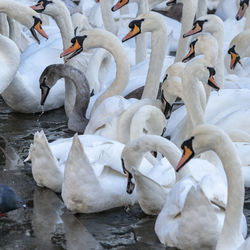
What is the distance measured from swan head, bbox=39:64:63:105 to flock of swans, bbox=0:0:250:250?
0.5 inches

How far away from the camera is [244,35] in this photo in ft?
33.1

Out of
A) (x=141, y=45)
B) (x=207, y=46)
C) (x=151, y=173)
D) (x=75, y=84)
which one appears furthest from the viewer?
(x=141, y=45)

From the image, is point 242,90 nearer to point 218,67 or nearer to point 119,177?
point 218,67

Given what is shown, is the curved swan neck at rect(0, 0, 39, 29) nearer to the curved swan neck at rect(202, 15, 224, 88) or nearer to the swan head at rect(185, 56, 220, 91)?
the curved swan neck at rect(202, 15, 224, 88)

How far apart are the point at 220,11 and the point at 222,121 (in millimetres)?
6807

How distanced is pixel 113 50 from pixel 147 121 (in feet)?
5.21

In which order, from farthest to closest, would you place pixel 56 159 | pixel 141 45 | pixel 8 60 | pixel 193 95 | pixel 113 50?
pixel 141 45, pixel 113 50, pixel 8 60, pixel 193 95, pixel 56 159

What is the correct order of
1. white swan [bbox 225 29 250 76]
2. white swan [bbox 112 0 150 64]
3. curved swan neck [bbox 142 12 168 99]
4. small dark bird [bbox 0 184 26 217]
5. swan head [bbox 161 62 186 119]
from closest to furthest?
small dark bird [bbox 0 184 26 217], swan head [bbox 161 62 186 119], curved swan neck [bbox 142 12 168 99], white swan [bbox 225 29 250 76], white swan [bbox 112 0 150 64]

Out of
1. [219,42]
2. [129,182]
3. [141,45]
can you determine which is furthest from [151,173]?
[141,45]

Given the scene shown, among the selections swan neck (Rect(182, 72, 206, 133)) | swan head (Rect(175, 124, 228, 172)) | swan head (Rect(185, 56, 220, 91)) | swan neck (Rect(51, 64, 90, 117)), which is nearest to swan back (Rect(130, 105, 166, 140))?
swan neck (Rect(182, 72, 206, 133))

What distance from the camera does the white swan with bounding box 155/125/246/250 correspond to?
20.7 ft

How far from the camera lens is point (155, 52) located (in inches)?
379

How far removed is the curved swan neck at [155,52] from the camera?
9516 millimetres

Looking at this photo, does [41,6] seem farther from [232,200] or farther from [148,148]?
[232,200]
